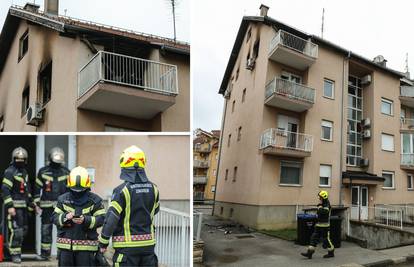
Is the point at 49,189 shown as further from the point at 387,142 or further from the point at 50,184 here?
the point at 387,142

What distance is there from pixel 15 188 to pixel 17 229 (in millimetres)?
610

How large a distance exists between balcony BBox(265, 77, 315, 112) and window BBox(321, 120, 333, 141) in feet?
5.36

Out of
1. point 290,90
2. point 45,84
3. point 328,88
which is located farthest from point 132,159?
point 328,88

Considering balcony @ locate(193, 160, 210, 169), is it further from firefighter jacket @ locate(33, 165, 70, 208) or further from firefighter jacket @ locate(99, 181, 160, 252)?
firefighter jacket @ locate(99, 181, 160, 252)

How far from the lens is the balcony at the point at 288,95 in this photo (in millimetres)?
19109

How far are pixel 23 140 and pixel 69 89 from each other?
536cm

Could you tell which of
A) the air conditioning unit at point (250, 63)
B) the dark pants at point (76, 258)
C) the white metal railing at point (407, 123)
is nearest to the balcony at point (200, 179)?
the white metal railing at point (407, 123)

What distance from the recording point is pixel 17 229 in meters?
5.93

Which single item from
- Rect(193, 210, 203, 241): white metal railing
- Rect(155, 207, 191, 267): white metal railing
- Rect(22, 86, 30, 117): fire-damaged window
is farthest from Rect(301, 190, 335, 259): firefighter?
Rect(22, 86, 30, 117): fire-damaged window

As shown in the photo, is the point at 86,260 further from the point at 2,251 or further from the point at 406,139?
the point at 406,139

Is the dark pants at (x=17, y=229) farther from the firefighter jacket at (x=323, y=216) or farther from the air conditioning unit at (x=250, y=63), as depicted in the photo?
the air conditioning unit at (x=250, y=63)

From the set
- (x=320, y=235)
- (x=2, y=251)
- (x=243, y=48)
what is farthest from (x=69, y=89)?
(x=243, y=48)

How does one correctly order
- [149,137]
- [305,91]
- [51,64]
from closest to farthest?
[149,137] → [51,64] → [305,91]

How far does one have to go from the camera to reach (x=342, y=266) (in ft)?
31.5
